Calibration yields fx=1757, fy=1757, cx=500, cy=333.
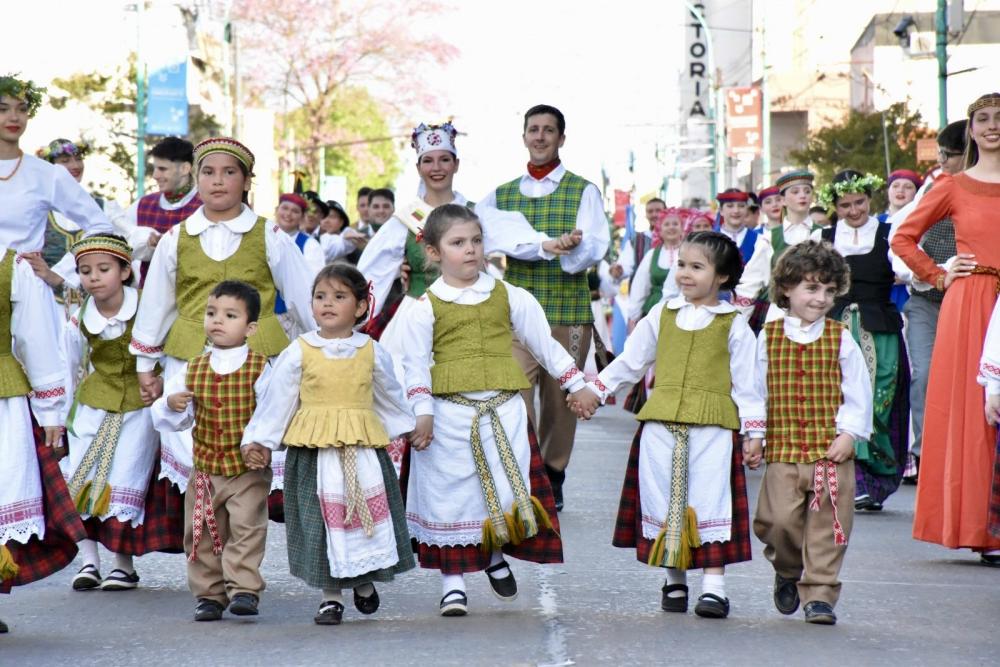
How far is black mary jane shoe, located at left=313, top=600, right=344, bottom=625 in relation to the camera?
6.52 meters

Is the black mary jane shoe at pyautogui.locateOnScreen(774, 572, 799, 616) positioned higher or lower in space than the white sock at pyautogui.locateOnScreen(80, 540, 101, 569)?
lower

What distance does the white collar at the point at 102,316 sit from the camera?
7477mm

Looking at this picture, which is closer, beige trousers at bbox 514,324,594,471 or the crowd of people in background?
the crowd of people in background

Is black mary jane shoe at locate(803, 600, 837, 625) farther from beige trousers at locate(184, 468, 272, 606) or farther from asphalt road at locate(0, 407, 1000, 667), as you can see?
beige trousers at locate(184, 468, 272, 606)

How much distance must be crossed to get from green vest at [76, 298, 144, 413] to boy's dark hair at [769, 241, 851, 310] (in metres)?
2.74

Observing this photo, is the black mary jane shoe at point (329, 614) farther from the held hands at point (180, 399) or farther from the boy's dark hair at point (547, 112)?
the boy's dark hair at point (547, 112)

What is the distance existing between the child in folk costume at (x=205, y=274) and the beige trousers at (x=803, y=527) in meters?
2.11

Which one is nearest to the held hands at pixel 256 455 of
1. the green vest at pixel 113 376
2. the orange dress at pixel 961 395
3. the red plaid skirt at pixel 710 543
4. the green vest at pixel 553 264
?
the green vest at pixel 113 376

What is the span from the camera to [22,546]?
6531 mm

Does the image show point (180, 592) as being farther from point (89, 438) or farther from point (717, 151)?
point (717, 151)

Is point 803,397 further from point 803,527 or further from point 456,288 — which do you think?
point 456,288

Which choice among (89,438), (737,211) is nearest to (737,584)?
(89,438)

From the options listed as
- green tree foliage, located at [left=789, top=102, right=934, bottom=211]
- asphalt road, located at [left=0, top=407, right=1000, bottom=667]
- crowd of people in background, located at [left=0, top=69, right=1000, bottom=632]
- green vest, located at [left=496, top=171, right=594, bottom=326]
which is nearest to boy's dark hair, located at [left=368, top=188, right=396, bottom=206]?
green vest, located at [left=496, top=171, right=594, bottom=326]

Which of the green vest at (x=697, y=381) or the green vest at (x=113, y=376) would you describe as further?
the green vest at (x=113, y=376)
